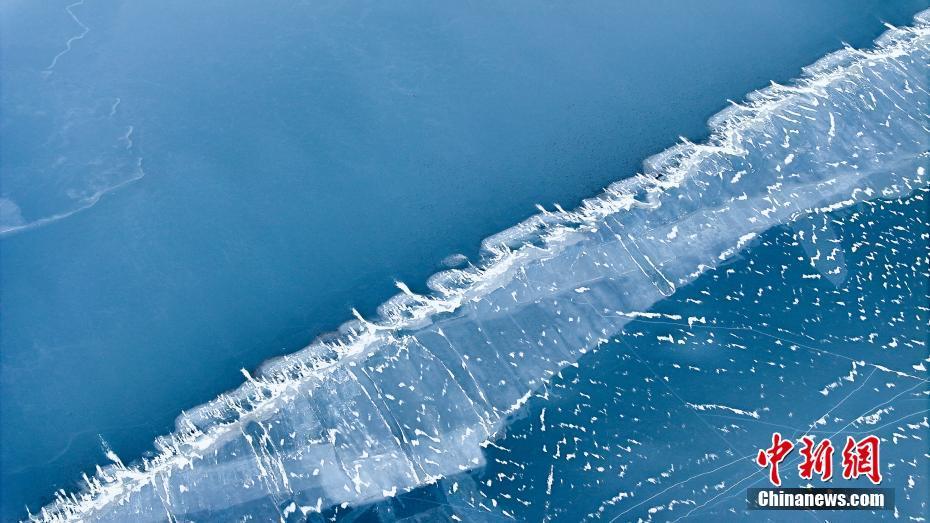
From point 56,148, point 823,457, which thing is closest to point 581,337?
point 823,457

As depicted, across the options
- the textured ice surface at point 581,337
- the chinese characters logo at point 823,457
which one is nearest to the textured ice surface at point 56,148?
the textured ice surface at point 581,337

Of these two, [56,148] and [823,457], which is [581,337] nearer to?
[823,457]

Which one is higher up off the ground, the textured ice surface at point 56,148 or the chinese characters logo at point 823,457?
the textured ice surface at point 56,148

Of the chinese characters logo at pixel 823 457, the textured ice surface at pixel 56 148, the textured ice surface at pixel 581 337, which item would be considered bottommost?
the chinese characters logo at pixel 823 457

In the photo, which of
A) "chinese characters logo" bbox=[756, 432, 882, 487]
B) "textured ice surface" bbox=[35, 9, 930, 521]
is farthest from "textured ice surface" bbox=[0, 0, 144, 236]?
"chinese characters logo" bbox=[756, 432, 882, 487]

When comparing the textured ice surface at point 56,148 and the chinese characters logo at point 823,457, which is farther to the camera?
the textured ice surface at point 56,148

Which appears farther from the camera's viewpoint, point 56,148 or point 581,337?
point 56,148

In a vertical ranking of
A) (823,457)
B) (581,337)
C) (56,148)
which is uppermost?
(56,148)

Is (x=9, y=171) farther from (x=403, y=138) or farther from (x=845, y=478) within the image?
(x=845, y=478)

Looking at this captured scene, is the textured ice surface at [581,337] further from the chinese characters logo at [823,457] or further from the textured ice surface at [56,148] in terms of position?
the textured ice surface at [56,148]

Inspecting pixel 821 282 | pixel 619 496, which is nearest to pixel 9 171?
pixel 619 496
